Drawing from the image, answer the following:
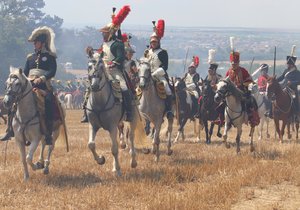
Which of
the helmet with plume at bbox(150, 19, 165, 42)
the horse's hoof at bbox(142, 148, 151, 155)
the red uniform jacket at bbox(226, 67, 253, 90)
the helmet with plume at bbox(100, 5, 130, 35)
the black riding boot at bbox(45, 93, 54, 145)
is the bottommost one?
the horse's hoof at bbox(142, 148, 151, 155)

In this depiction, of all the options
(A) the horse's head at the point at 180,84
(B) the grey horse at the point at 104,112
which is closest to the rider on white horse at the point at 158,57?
(B) the grey horse at the point at 104,112

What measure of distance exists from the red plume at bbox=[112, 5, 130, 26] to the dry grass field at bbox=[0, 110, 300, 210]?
11.1ft

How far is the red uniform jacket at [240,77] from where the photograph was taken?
16.3 m

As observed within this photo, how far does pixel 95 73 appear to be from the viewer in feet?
40.0

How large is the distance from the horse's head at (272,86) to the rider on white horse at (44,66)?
9103 millimetres

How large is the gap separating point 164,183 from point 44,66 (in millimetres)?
3722

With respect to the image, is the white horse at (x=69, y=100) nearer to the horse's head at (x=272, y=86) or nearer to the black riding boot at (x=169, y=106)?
the horse's head at (x=272, y=86)

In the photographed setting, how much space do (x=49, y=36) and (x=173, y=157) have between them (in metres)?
4.88

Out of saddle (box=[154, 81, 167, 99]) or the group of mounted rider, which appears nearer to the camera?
the group of mounted rider

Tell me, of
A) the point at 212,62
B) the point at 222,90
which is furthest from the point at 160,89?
the point at 212,62

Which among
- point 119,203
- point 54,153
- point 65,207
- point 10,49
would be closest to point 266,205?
point 119,203

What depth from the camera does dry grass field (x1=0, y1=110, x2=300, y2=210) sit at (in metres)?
9.98

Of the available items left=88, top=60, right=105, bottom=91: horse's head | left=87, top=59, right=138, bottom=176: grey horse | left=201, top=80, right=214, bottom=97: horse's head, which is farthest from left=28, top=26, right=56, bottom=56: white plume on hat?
left=201, top=80, right=214, bottom=97: horse's head

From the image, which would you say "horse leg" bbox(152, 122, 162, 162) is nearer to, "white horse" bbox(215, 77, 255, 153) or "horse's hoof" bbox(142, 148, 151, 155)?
"horse's hoof" bbox(142, 148, 151, 155)
